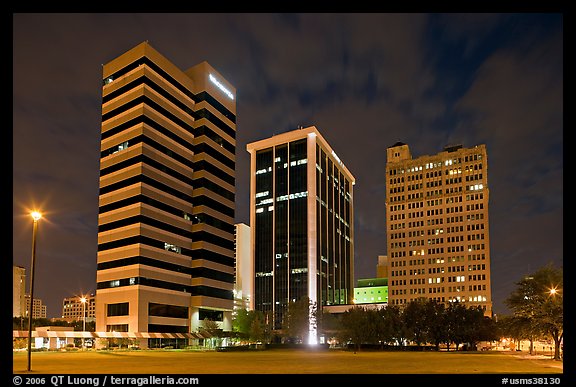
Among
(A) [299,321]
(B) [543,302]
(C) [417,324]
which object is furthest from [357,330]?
(B) [543,302]

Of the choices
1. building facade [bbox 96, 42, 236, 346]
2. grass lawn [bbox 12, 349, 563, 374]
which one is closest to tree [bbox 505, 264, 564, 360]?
grass lawn [bbox 12, 349, 563, 374]

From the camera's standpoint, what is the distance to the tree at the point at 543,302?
6138 cm

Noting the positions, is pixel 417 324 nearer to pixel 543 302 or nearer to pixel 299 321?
pixel 299 321

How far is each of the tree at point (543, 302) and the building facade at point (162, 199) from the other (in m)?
82.7

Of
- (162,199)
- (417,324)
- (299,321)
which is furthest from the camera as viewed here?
(299,321)

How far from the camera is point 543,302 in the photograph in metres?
66.0

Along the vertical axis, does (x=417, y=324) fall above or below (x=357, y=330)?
above

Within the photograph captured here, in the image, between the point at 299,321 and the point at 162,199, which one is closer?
the point at 162,199

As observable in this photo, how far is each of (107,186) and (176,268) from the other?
28.0m

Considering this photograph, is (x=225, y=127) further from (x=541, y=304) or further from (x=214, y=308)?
(x=541, y=304)

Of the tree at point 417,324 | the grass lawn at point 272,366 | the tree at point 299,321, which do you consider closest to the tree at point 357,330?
the tree at point 417,324

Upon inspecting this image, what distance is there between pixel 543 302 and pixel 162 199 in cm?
9486

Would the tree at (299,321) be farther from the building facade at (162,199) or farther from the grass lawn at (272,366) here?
the grass lawn at (272,366)

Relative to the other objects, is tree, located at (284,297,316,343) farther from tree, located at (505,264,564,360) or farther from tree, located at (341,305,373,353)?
tree, located at (505,264,564,360)
